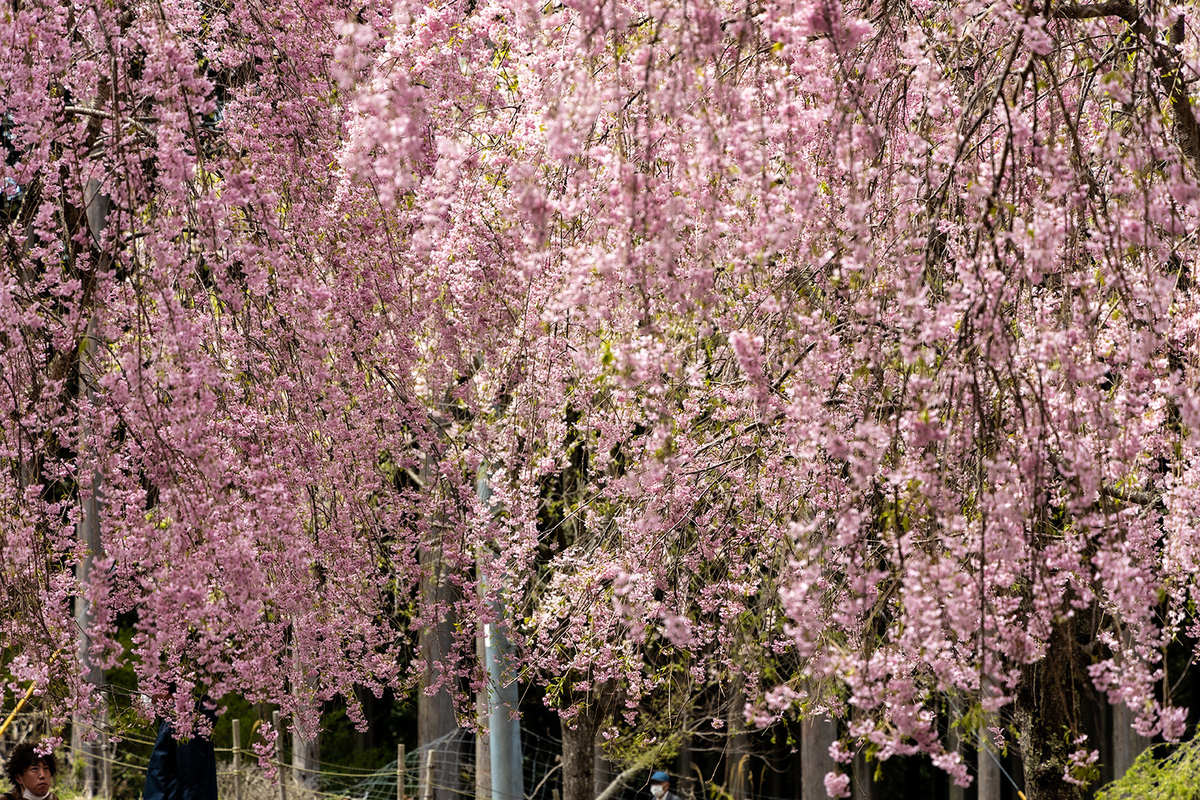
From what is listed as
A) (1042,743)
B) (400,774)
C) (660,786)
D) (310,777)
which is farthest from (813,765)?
(1042,743)

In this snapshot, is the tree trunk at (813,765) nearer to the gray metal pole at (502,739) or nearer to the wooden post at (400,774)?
the gray metal pole at (502,739)

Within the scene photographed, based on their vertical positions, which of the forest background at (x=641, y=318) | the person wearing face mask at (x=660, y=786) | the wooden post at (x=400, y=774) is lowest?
the person wearing face mask at (x=660, y=786)

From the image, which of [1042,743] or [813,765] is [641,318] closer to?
[1042,743]

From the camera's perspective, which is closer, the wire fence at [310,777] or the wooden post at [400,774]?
the wooden post at [400,774]

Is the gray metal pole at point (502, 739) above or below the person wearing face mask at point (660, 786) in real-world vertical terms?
above

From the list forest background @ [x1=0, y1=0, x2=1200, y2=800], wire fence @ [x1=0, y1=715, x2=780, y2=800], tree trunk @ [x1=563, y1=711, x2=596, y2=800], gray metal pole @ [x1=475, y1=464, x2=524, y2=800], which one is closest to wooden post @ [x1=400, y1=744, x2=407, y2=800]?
wire fence @ [x1=0, y1=715, x2=780, y2=800]

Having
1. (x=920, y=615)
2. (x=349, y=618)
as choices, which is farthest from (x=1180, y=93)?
(x=349, y=618)

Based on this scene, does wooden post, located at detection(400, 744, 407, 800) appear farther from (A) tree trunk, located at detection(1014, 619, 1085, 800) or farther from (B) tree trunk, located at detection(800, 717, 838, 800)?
(A) tree trunk, located at detection(1014, 619, 1085, 800)

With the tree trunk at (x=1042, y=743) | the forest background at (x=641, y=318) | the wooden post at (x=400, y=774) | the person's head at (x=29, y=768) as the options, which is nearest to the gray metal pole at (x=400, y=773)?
the wooden post at (x=400, y=774)

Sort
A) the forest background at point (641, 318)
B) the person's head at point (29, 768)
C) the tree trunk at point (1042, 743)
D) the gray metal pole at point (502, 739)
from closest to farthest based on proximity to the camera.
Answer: the forest background at point (641, 318) < the person's head at point (29, 768) < the tree trunk at point (1042, 743) < the gray metal pole at point (502, 739)

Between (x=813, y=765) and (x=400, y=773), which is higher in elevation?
(x=400, y=773)

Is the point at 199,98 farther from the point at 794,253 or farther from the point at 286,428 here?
the point at 794,253

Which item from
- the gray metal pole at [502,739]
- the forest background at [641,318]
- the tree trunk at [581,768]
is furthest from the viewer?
the tree trunk at [581,768]

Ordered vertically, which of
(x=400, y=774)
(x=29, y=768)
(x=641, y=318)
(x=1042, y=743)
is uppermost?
(x=641, y=318)
